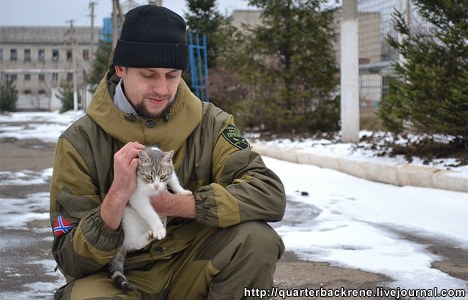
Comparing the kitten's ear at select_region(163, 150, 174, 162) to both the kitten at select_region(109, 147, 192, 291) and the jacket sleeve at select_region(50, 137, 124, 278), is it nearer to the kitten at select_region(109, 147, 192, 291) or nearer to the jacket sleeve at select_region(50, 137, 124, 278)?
the kitten at select_region(109, 147, 192, 291)

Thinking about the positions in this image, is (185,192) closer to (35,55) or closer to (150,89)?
(150,89)

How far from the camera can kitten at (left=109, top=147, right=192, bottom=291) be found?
2631mm

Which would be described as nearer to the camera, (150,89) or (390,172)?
(150,89)

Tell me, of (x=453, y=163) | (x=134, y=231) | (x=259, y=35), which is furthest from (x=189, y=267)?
(x=259, y=35)

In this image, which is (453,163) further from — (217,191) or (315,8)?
(315,8)

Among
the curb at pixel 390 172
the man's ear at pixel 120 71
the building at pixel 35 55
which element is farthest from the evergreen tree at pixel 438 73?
the building at pixel 35 55

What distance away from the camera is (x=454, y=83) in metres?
7.58

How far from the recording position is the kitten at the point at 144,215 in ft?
8.63

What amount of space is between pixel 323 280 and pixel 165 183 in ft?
5.87

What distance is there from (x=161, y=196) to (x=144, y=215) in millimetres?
113

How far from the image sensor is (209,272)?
8.93ft

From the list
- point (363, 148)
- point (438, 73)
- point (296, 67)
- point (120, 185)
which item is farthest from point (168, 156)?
point (296, 67)

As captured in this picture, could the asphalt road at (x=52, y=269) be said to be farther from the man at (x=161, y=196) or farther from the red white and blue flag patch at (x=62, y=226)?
the red white and blue flag patch at (x=62, y=226)

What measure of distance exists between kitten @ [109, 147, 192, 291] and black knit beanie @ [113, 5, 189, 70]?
40cm
